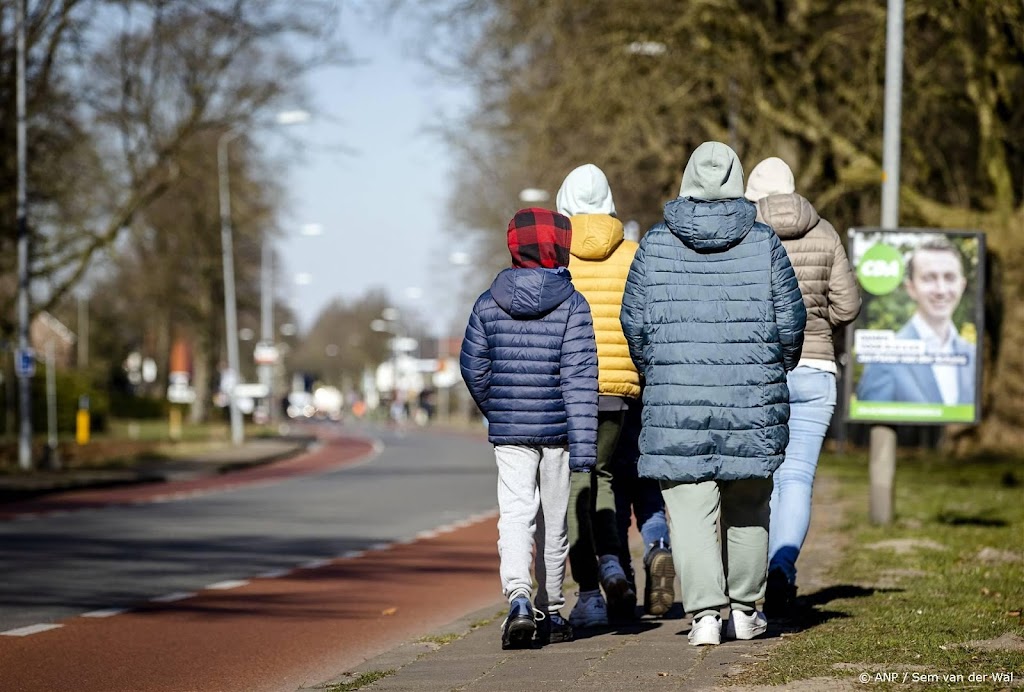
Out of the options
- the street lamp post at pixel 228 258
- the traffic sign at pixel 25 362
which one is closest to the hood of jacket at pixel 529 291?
the traffic sign at pixel 25 362

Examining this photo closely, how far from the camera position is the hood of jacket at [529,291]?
7.52 metres

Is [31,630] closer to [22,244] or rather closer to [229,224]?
[22,244]

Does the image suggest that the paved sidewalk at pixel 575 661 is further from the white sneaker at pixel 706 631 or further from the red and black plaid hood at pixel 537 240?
the red and black plaid hood at pixel 537 240

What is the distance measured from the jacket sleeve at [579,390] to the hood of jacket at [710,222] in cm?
61

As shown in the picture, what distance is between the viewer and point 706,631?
Answer: 7203 millimetres

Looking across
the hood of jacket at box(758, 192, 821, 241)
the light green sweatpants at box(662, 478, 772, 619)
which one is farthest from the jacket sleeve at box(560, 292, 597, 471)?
the hood of jacket at box(758, 192, 821, 241)

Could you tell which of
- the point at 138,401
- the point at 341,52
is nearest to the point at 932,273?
the point at 341,52

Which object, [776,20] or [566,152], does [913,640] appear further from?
[566,152]

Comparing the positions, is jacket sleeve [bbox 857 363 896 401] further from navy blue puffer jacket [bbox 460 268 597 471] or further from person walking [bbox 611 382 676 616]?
navy blue puffer jacket [bbox 460 268 597 471]

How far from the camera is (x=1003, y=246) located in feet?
86.6

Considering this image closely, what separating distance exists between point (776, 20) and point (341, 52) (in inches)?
410

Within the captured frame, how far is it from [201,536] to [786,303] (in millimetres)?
9601

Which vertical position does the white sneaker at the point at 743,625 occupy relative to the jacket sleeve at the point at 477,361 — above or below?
below

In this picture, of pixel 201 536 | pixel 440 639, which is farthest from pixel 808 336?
pixel 201 536
